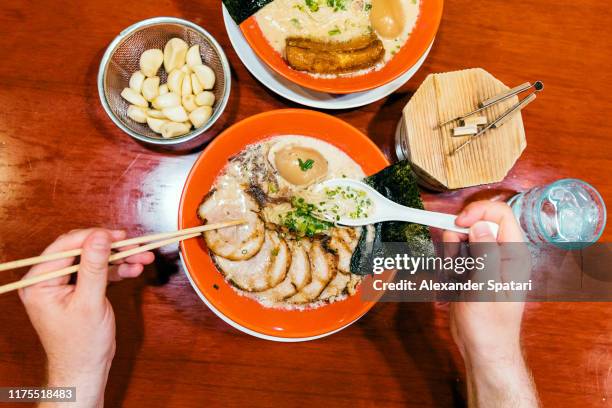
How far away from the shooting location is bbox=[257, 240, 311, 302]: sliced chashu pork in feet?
6.35

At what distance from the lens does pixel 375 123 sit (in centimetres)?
214

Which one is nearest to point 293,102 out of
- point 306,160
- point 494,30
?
point 306,160

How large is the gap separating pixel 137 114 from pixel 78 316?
0.84 m

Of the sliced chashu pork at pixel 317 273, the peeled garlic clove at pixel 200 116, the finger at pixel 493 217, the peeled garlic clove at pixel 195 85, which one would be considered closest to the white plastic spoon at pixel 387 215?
the finger at pixel 493 217

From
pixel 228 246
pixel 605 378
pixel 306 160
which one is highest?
pixel 306 160

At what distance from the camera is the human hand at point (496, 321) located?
5.71 feet

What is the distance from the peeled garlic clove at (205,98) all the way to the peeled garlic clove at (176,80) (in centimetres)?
9

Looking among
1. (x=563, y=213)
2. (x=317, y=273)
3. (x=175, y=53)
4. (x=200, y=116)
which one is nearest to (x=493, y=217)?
(x=563, y=213)

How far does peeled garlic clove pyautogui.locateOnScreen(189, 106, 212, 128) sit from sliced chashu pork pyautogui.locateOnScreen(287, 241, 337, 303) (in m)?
0.70

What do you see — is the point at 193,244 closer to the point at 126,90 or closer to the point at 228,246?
the point at 228,246

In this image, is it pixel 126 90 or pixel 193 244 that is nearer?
pixel 193 244

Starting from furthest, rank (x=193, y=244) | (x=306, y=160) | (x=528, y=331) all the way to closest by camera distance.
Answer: (x=528, y=331) → (x=306, y=160) → (x=193, y=244)

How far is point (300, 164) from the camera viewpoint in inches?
76.9

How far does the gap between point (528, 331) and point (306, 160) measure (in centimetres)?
125
